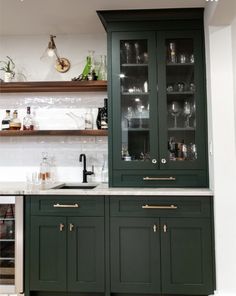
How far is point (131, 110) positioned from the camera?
2631mm

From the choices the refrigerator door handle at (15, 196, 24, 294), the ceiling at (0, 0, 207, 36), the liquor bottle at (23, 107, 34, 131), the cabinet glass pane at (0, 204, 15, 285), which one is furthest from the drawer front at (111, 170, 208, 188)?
the ceiling at (0, 0, 207, 36)

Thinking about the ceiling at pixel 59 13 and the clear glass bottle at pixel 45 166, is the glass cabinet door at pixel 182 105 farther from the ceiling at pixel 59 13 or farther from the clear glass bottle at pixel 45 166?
the clear glass bottle at pixel 45 166

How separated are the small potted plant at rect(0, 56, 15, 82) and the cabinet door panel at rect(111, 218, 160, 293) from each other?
1.84 meters

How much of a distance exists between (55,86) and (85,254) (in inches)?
64.0

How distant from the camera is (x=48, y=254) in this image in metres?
2.37

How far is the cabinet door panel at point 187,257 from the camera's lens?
90.0 inches

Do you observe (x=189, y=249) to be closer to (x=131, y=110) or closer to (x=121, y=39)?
(x=131, y=110)

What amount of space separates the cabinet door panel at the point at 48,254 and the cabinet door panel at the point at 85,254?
7 centimetres

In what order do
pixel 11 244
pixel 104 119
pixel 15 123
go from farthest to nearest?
pixel 15 123 < pixel 104 119 < pixel 11 244

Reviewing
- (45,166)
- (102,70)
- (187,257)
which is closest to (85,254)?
(187,257)

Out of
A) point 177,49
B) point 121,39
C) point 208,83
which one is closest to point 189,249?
point 208,83

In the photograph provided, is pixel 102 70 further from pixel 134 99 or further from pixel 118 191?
pixel 118 191

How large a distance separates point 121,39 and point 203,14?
740 mm

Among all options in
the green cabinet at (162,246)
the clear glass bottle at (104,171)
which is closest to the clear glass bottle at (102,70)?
the clear glass bottle at (104,171)
